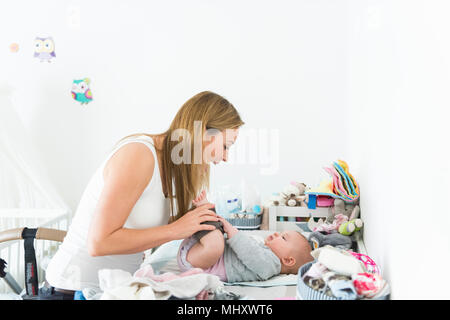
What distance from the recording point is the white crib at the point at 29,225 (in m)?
1.57

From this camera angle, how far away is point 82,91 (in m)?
2.23

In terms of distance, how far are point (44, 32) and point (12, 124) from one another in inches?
24.1

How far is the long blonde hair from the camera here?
102cm

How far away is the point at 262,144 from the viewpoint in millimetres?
2080

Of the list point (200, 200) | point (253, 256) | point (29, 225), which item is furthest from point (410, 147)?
point (29, 225)

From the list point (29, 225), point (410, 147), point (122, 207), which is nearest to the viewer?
point (410, 147)

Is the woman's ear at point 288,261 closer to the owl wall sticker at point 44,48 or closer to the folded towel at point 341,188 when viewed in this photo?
the folded towel at point 341,188

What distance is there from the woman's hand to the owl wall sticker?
5.59 ft

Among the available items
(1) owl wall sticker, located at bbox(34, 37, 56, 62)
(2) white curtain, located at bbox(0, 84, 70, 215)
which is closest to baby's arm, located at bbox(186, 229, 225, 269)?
(2) white curtain, located at bbox(0, 84, 70, 215)

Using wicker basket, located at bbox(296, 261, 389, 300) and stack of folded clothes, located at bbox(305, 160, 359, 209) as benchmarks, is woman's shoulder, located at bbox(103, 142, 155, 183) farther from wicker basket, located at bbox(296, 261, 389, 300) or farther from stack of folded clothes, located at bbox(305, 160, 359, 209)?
stack of folded clothes, located at bbox(305, 160, 359, 209)

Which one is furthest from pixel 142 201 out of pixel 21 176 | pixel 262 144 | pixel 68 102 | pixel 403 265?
pixel 68 102

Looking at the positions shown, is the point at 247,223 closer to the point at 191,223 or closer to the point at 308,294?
the point at 191,223

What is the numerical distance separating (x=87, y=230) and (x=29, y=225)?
109cm
